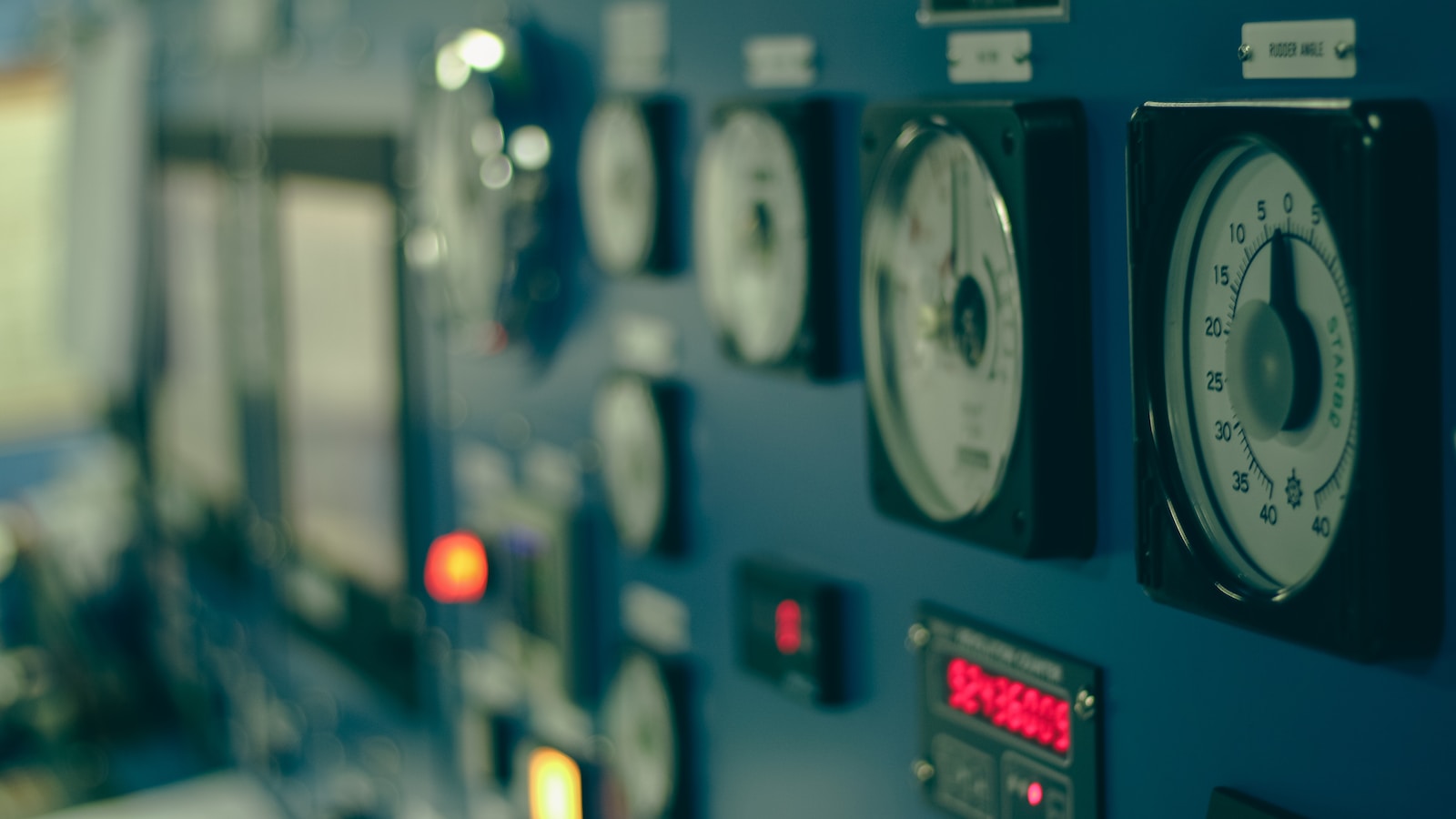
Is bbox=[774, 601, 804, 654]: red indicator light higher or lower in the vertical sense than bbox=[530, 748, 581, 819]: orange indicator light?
higher

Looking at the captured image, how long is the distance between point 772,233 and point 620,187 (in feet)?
1.08

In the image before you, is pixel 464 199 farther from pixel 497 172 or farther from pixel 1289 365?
pixel 1289 365

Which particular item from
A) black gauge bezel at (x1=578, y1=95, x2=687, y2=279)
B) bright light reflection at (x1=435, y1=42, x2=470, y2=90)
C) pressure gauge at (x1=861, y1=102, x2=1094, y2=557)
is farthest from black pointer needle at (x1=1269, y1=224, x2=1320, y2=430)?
bright light reflection at (x1=435, y1=42, x2=470, y2=90)

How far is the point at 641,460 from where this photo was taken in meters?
1.72

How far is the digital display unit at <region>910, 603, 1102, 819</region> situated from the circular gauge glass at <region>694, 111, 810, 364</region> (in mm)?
322

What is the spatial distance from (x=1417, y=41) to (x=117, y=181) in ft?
11.4

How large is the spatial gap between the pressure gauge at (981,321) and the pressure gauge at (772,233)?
0.30ft

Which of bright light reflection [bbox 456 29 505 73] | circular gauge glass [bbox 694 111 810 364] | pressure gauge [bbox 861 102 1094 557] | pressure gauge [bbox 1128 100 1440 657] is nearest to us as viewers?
pressure gauge [bbox 1128 100 1440 657]

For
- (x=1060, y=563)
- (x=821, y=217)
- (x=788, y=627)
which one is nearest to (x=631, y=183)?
(x=821, y=217)

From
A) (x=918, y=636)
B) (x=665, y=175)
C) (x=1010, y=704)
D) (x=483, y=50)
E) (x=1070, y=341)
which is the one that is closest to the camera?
(x=1070, y=341)

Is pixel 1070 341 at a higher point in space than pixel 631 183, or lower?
lower

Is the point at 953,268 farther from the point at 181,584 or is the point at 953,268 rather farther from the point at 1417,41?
the point at 181,584

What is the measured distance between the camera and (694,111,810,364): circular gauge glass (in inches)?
55.2

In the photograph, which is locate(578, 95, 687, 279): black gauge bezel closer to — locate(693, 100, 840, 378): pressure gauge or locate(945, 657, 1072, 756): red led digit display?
locate(693, 100, 840, 378): pressure gauge
